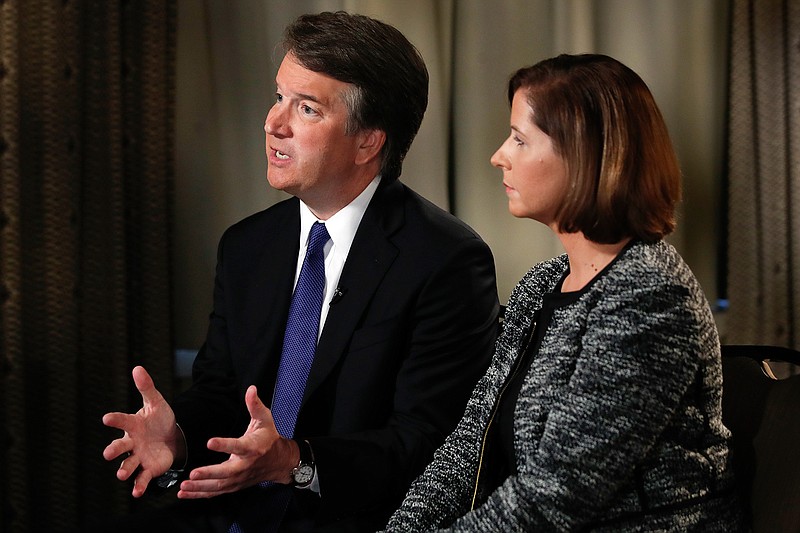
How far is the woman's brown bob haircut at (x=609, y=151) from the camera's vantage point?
4.41ft

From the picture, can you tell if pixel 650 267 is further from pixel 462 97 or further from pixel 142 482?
pixel 462 97

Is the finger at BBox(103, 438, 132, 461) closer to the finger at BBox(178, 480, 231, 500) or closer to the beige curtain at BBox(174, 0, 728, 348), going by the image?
the finger at BBox(178, 480, 231, 500)

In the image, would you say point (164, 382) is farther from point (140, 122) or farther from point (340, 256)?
point (340, 256)

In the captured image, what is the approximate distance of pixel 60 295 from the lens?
2609 millimetres

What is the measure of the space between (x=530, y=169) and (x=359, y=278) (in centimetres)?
51

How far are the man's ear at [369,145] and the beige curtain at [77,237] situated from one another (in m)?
1.07

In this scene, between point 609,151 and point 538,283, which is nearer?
point 609,151

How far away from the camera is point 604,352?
1.27 metres

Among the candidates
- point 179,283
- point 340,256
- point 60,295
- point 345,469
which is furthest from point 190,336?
point 345,469

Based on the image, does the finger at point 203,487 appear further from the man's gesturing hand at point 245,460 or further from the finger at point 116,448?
the finger at point 116,448

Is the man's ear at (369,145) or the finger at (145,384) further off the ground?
the man's ear at (369,145)

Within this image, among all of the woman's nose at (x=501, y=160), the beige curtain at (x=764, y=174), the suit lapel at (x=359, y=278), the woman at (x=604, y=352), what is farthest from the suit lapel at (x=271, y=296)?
the beige curtain at (x=764, y=174)

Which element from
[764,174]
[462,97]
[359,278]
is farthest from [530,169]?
[764,174]

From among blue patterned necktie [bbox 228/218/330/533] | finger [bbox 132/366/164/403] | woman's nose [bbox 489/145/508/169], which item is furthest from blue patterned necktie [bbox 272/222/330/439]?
woman's nose [bbox 489/145/508/169]
